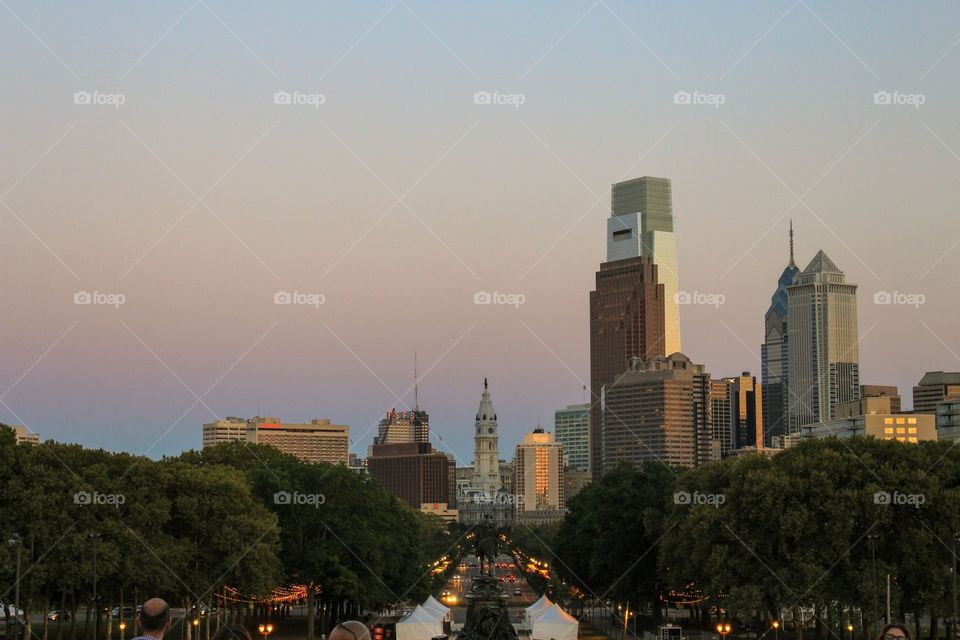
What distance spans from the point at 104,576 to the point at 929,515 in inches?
1661

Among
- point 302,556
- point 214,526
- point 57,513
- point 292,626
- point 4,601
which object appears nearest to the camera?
point 4,601

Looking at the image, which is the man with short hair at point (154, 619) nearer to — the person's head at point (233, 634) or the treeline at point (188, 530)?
the person's head at point (233, 634)

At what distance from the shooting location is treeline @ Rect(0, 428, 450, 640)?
69.0 meters

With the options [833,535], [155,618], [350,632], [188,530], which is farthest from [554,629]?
[350,632]

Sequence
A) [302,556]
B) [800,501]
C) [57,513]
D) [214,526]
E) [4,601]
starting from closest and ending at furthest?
[4,601]
[57,513]
[800,501]
[214,526]
[302,556]

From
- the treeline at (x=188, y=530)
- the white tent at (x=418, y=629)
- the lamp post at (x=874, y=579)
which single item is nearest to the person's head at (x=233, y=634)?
the treeline at (x=188, y=530)

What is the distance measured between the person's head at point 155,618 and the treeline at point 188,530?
57.4 m

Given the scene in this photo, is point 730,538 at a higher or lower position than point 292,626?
higher

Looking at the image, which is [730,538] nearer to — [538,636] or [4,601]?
[538,636]

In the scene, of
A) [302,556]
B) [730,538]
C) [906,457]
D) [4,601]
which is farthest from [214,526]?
[906,457]

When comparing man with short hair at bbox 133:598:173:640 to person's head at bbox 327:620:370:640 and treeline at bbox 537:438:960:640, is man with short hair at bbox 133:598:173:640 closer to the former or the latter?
person's head at bbox 327:620:370:640

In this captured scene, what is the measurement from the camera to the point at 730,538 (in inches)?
3076

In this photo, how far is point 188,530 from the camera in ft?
273

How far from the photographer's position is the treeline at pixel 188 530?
6900cm
